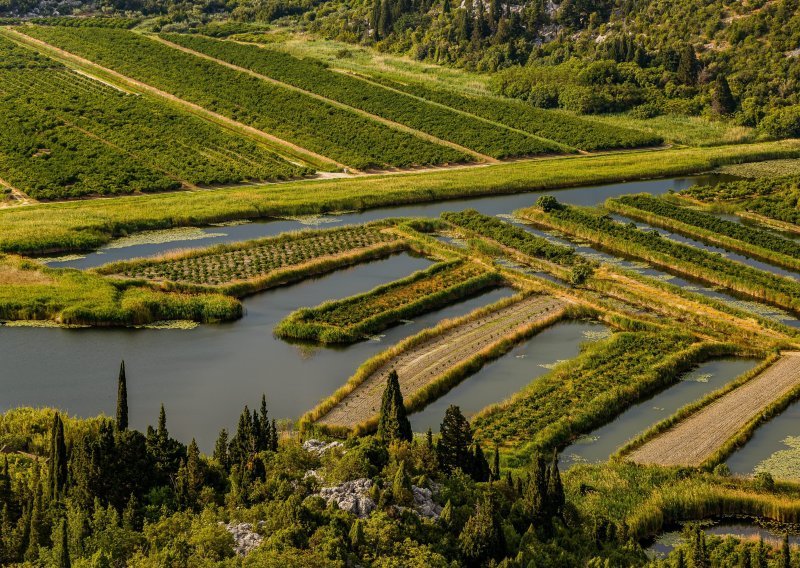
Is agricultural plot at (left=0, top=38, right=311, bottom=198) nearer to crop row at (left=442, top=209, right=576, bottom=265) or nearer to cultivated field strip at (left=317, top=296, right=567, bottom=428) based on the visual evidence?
crop row at (left=442, top=209, right=576, bottom=265)

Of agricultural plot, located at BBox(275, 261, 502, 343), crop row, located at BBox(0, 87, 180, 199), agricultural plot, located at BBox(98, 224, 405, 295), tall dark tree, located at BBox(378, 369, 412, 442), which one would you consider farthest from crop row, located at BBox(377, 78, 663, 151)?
tall dark tree, located at BBox(378, 369, 412, 442)

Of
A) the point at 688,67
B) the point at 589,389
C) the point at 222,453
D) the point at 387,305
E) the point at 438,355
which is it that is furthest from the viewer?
the point at 688,67

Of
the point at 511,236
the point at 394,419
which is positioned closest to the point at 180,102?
the point at 511,236

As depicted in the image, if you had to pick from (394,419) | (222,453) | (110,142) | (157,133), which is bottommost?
(110,142)

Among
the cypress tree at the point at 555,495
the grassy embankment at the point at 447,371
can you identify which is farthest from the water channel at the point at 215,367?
the cypress tree at the point at 555,495

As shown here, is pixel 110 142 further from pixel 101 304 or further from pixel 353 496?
pixel 353 496

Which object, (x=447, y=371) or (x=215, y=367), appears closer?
(x=447, y=371)

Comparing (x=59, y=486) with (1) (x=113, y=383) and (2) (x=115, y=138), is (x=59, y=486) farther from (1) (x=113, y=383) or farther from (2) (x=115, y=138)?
(2) (x=115, y=138)
